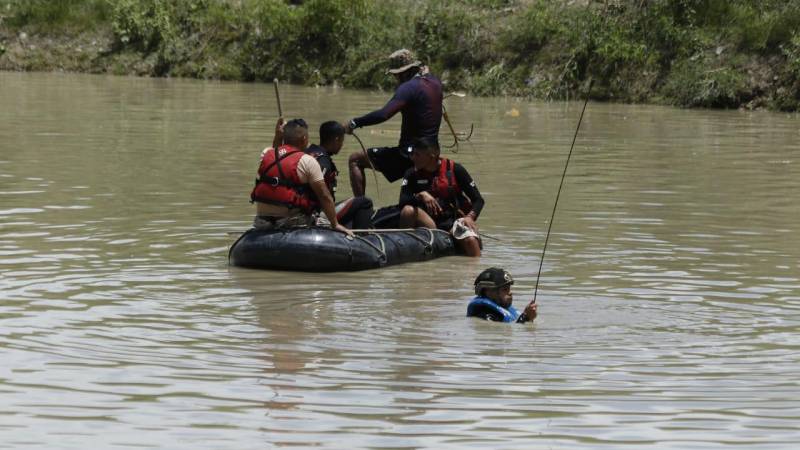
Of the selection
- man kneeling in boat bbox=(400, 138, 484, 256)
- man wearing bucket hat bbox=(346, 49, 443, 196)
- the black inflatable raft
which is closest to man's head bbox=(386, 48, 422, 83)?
man wearing bucket hat bbox=(346, 49, 443, 196)

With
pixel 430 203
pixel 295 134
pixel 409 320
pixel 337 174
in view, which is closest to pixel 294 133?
pixel 295 134

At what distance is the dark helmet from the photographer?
952cm

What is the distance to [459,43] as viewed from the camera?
32.9 metres

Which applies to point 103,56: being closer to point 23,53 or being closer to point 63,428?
point 23,53

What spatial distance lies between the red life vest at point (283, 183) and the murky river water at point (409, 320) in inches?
24.3

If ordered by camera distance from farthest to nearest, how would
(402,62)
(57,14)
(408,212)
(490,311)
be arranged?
(57,14), (402,62), (408,212), (490,311)

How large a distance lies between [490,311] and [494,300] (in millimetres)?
91

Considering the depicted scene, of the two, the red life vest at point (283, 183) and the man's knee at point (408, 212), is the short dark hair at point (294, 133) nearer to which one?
the red life vest at point (283, 183)

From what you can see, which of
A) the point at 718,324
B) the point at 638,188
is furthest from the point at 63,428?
the point at 638,188

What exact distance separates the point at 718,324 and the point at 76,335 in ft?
13.0

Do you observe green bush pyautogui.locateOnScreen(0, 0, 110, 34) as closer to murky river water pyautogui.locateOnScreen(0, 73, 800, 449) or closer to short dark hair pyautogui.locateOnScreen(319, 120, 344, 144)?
murky river water pyautogui.locateOnScreen(0, 73, 800, 449)

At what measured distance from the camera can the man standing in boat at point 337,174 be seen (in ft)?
39.3

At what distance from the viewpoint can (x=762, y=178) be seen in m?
17.5

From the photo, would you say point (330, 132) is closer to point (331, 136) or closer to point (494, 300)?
point (331, 136)
